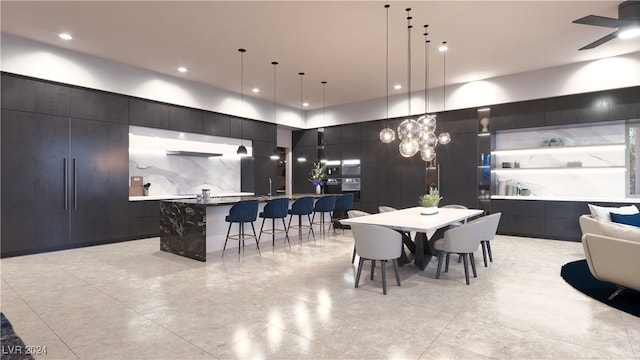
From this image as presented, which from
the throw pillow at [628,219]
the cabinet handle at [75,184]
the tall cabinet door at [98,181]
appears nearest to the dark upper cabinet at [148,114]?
the tall cabinet door at [98,181]

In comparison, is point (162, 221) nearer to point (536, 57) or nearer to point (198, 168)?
point (198, 168)

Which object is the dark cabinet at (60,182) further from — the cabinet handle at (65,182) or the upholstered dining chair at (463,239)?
the upholstered dining chair at (463,239)

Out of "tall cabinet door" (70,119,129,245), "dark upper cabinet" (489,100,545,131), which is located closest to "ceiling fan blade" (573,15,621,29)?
"dark upper cabinet" (489,100,545,131)

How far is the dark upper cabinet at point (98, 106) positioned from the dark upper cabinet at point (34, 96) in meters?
0.13

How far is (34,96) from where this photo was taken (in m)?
5.54

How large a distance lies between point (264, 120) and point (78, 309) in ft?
22.3

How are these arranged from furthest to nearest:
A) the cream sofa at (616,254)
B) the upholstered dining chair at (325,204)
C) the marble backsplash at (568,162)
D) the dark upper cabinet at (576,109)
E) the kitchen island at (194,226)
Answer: the upholstered dining chair at (325,204), the marble backsplash at (568,162), the dark upper cabinet at (576,109), the kitchen island at (194,226), the cream sofa at (616,254)

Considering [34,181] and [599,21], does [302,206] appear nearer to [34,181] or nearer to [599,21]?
[34,181]

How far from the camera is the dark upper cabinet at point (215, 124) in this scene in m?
8.00

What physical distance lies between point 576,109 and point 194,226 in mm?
7432

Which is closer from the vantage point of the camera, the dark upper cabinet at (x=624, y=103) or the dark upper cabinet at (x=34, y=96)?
the dark upper cabinet at (x=34, y=96)

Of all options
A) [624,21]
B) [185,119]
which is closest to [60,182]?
[185,119]

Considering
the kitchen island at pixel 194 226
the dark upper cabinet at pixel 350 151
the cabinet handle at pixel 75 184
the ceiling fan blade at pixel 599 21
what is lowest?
the kitchen island at pixel 194 226

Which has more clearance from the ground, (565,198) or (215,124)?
(215,124)
